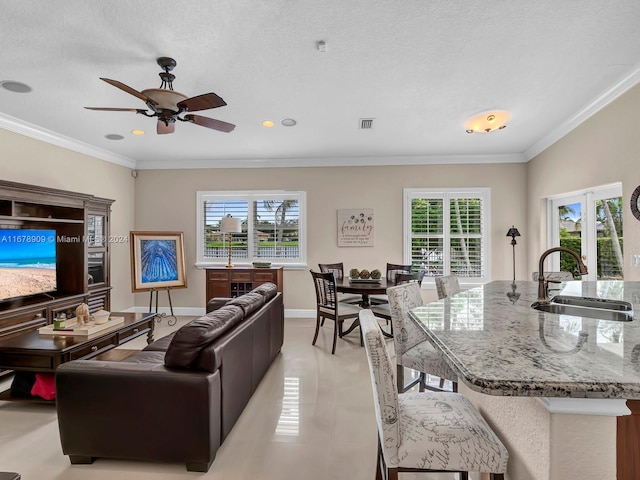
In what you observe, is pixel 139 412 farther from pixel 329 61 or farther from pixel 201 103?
pixel 329 61

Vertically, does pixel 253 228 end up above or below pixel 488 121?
below

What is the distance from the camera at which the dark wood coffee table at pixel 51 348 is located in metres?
2.71

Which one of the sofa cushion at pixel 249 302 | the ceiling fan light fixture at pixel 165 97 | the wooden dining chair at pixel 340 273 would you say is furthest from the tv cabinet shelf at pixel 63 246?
the wooden dining chair at pixel 340 273

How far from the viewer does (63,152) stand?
189 inches

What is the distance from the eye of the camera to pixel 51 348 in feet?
9.02

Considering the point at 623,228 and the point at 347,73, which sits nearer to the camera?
the point at 347,73

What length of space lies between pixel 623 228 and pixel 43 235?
6405mm

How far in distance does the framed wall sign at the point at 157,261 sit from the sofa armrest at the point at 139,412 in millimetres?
3806

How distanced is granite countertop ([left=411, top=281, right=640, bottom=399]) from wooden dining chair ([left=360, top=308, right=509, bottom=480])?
0.76 ft

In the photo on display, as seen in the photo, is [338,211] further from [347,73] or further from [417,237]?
[347,73]

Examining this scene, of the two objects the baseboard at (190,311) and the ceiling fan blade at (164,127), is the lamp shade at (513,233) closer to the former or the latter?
the baseboard at (190,311)

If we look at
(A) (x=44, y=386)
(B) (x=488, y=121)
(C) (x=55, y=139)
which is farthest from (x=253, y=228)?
(B) (x=488, y=121)

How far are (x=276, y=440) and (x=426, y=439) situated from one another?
4.76 feet

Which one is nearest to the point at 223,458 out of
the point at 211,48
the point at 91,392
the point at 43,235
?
the point at 91,392
